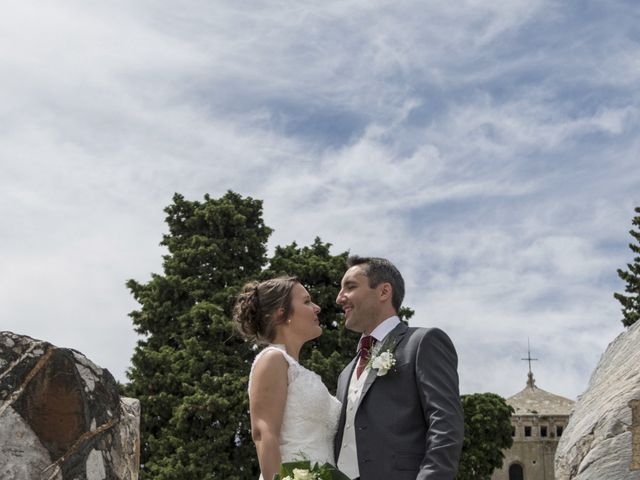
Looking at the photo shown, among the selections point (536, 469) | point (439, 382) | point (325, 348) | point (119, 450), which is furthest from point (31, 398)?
point (536, 469)

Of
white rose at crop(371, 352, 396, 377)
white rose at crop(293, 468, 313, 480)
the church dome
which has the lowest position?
white rose at crop(293, 468, 313, 480)

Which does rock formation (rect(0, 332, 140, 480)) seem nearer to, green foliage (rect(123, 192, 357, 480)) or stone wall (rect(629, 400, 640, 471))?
stone wall (rect(629, 400, 640, 471))

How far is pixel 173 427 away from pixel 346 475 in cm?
2096

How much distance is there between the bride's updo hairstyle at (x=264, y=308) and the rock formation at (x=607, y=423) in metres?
2.39

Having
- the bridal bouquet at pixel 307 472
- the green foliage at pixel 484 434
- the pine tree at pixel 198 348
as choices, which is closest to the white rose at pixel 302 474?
the bridal bouquet at pixel 307 472

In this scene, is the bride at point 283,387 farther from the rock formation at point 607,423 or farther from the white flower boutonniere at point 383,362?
the rock formation at point 607,423

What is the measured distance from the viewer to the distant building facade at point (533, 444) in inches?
2325

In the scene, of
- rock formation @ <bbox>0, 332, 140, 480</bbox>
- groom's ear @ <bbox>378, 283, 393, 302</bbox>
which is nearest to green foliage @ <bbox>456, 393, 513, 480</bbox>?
rock formation @ <bbox>0, 332, 140, 480</bbox>

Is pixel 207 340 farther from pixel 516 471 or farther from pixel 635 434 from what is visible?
pixel 516 471

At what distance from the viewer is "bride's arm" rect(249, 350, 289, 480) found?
5102 mm

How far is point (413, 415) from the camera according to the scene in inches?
198

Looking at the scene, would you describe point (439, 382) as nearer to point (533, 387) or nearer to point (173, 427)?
point (173, 427)

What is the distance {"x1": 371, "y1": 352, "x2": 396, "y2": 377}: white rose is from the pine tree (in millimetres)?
18359

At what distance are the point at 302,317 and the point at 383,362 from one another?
2.45 feet
